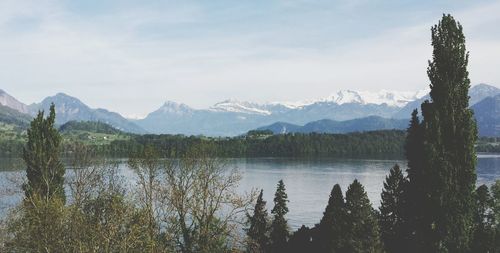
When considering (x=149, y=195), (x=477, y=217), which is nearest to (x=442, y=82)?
(x=477, y=217)

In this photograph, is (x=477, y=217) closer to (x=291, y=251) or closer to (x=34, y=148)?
(x=291, y=251)

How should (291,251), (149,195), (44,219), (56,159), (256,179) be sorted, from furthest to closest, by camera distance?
(256,179) < (291,251) < (56,159) < (149,195) < (44,219)

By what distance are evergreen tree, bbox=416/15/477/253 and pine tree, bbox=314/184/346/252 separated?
1246cm

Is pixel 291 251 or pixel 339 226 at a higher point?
pixel 339 226

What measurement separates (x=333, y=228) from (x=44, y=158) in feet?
95.6

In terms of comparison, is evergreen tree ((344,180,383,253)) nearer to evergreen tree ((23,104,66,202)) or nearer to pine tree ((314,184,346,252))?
pine tree ((314,184,346,252))

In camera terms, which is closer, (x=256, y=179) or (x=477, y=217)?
(x=477, y=217)

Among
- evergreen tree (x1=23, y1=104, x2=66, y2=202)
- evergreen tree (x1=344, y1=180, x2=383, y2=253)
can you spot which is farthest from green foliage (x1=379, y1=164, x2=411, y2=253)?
evergreen tree (x1=23, y1=104, x2=66, y2=202)

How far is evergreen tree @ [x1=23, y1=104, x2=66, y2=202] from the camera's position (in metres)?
52.6

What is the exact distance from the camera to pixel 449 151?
43.0 m

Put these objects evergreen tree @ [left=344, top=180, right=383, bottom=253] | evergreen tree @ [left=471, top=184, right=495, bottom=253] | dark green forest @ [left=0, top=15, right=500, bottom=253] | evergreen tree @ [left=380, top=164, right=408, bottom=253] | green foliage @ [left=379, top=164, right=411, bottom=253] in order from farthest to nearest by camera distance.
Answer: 1. evergreen tree @ [left=380, top=164, right=408, bottom=253]
2. green foliage @ [left=379, top=164, right=411, bottom=253]
3. evergreen tree @ [left=344, top=180, right=383, bottom=253]
4. evergreen tree @ [left=471, top=184, right=495, bottom=253]
5. dark green forest @ [left=0, top=15, right=500, bottom=253]

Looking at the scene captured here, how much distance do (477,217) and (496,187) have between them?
503 cm

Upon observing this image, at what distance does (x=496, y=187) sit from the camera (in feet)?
203

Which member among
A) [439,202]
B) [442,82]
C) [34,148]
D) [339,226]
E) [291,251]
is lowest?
[291,251]
